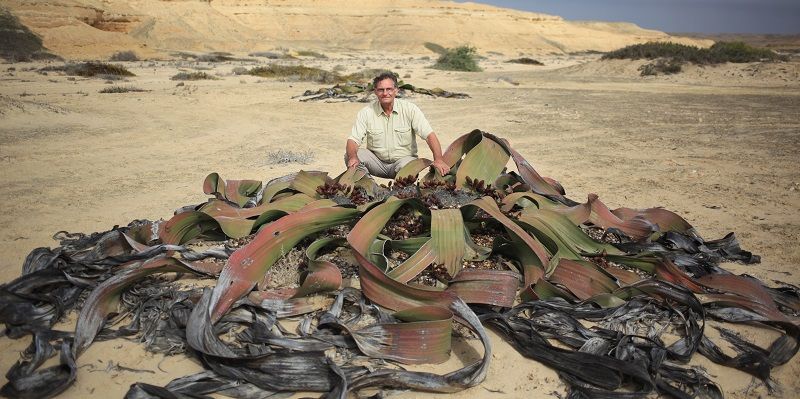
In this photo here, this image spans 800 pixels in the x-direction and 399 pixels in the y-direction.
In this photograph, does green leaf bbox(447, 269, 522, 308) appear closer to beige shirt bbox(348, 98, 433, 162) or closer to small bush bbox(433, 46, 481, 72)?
beige shirt bbox(348, 98, 433, 162)

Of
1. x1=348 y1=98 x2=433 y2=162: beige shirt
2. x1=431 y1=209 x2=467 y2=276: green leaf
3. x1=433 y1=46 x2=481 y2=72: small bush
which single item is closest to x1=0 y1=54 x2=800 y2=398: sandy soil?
x1=431 y1=209 x2=467 y2=276: green leaf

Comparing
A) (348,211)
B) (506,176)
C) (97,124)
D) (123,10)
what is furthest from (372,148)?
(123,10)

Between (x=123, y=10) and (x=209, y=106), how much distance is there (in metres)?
29.7

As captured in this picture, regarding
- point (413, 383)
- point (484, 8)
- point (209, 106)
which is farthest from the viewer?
point (484, 8)

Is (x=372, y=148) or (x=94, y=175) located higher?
(x=372, y=148)

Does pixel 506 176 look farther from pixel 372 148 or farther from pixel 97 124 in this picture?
pixel 97 124

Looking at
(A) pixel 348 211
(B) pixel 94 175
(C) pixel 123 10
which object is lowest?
(B) pixel 94 175

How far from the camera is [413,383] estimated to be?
191 cm

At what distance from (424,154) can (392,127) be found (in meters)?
2.00

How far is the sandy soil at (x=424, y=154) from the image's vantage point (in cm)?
217

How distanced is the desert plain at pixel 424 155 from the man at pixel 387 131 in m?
1.09

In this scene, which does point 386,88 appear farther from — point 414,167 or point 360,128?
point 414,167

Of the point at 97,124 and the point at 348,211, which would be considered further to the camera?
the point at 97,124

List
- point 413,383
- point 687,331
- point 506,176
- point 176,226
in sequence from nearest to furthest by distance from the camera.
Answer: point 413,383
point 687,331
point 176,226
point 506,176
